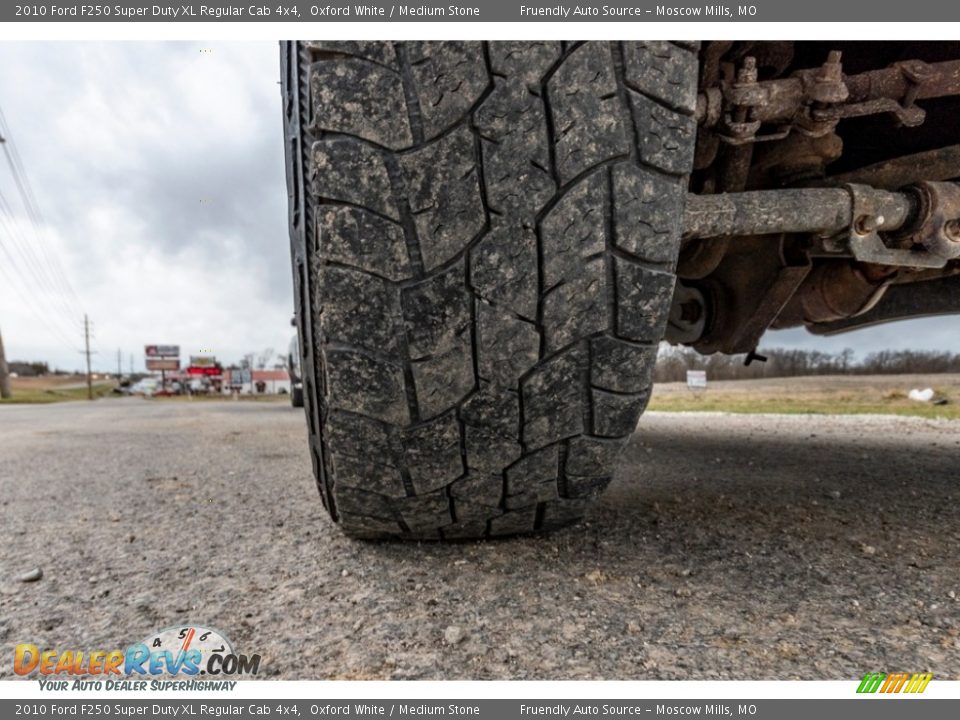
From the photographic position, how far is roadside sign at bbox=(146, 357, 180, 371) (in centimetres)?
4188

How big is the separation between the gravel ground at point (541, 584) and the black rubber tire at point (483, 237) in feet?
0.67

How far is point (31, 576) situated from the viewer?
2.99 ft

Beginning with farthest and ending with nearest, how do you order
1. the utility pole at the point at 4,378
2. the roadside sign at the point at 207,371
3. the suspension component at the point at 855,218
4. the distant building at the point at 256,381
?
the roadside sign at the point at 207,371, the distant building at the point at 256,381, the utility pole at the point at 4,378, the suspension component at the point at 855,218

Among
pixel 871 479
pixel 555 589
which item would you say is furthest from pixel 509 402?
pixel 871 479

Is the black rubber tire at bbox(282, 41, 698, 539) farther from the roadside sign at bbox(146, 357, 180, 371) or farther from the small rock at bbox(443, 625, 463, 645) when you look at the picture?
the roadside sign at bbox(146, 357, 180, 371)

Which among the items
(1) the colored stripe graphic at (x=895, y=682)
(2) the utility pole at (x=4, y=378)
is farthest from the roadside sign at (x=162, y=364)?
(1) the colored stripe graphic at (x=895, y=682)

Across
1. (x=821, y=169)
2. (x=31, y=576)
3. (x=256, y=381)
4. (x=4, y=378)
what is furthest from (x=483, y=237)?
(x=256, y=381)

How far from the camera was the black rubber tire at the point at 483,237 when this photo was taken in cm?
70

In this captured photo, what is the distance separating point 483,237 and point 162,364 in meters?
48.5

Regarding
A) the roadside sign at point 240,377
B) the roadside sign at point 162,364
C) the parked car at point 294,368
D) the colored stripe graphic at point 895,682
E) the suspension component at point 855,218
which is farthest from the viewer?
the roadside sign at point 162,364

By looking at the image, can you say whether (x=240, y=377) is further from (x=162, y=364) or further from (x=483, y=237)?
(x=483, y=237)

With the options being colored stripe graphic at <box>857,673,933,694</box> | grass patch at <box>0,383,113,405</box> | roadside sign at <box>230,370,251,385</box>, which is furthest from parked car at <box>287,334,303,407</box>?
roadside sign at <box>230,370,251,385</box>

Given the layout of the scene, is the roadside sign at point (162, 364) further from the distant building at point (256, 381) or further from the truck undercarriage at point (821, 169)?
the truck undercarriage at point (821, 169)

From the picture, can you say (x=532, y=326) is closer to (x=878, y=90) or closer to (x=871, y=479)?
(x=878, y=90)
